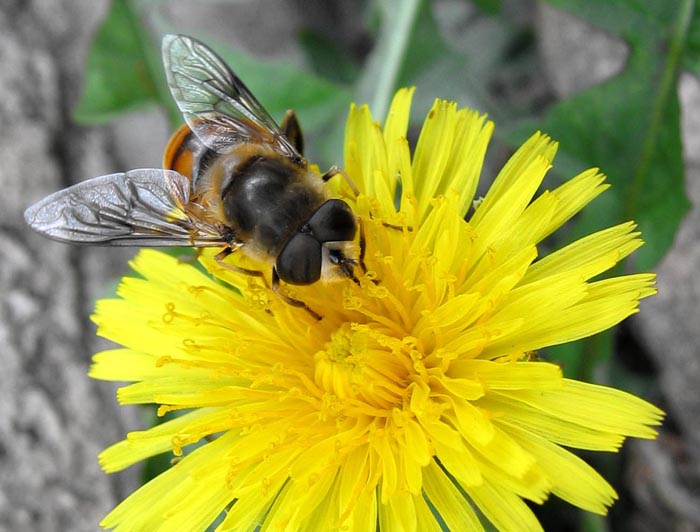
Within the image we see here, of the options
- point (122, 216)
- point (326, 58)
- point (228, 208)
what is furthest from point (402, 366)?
point (326, 58)

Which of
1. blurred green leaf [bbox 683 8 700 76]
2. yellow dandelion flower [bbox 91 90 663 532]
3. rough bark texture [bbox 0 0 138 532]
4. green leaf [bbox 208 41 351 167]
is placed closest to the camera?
yellow dandelion flower [bbox 91 90 663 532]

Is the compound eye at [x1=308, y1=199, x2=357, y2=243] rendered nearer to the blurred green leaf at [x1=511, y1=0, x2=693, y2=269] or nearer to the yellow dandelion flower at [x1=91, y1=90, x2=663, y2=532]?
the yellow dandelion flower at [x1=91, y1=90, x2=663, y2=532]

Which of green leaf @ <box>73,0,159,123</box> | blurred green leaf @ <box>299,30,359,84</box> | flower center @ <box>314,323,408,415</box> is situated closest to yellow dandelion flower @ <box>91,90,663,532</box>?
flower center @ <box>314,323,408,415</box>

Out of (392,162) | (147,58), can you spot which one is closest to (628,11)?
(392,162)

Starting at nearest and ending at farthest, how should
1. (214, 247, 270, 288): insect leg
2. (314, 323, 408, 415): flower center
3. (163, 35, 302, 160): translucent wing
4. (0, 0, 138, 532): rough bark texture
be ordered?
(314, 323, 408, 415): flower center
(214, 247, 270, 288): insect leg
(163, 35, 302, 160): translucent wing
(0, 0, 138, 532): rough bark texture

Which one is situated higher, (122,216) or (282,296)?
(122,216)

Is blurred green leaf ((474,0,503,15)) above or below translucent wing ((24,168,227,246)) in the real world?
above

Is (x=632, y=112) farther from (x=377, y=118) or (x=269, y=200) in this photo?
(x=269, y=200)

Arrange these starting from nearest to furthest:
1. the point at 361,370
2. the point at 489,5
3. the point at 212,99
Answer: the point at 361,370, the point at 212,99, the point at 489,5
